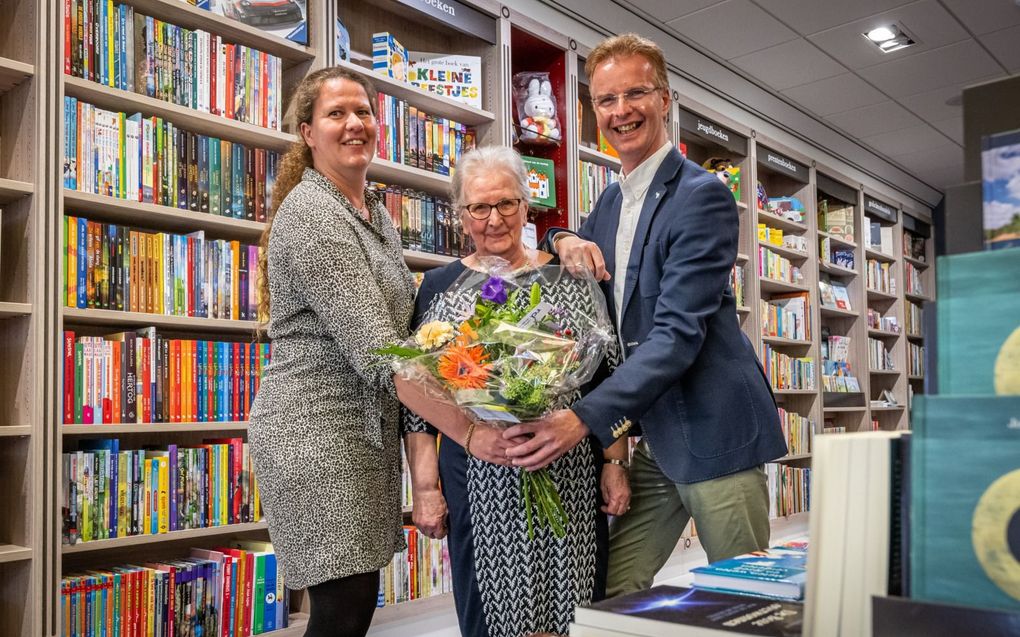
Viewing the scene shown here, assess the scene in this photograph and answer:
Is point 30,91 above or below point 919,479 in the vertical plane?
above

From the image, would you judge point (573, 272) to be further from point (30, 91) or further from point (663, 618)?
point (30, 91)

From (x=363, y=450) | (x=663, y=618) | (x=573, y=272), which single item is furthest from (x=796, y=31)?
(x=663, y=618)

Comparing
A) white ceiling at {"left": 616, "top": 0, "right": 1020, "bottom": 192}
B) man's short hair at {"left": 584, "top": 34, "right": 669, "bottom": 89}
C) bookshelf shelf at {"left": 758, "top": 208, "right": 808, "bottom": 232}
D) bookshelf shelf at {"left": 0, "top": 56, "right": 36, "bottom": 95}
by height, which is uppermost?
white ceiling at {"left": 616, "top": 0, "right": 1020, "bottom": 192}

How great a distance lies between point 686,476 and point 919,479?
40.0 inches

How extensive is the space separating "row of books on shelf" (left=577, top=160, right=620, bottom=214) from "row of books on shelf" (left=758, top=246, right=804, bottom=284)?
67.8 inches

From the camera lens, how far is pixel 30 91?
7.37ft

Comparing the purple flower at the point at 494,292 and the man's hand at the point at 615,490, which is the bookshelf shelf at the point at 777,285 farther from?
the purple flower at the point at 494,292

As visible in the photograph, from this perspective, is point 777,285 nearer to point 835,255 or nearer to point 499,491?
point 835,255

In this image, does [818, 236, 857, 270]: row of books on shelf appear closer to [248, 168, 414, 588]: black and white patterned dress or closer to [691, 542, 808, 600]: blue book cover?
[248, 168, 414, 588]: black and white patterned dress

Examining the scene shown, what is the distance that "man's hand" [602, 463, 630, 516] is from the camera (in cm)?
158

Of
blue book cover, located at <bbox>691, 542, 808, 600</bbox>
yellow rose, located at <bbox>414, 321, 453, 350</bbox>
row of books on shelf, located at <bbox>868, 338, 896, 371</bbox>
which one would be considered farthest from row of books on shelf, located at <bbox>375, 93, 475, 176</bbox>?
row of books on shelf, located at <bbox>868, 338, 896, 371</bbox>

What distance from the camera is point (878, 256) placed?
7.32 meters

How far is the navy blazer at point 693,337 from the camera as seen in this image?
4.75 feet

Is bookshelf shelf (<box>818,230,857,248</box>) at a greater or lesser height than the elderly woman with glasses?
greater
